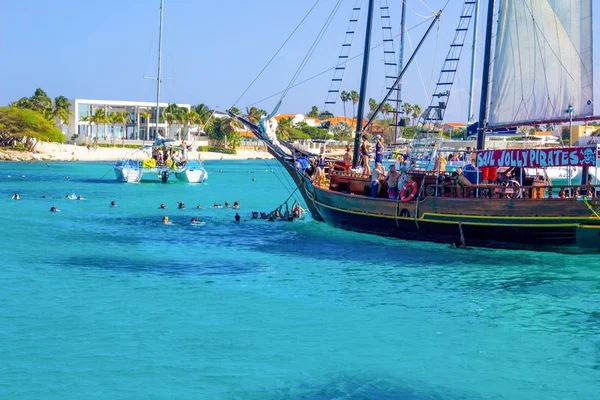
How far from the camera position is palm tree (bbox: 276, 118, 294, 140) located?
16238cm

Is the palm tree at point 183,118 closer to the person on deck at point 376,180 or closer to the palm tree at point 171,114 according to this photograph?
the palm tree at point 171,114

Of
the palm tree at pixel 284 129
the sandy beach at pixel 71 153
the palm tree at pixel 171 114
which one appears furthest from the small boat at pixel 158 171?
the palm tree at pixel 171 114

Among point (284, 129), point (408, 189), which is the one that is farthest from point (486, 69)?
point (284, 129)

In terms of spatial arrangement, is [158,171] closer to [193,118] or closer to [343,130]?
[343,130]

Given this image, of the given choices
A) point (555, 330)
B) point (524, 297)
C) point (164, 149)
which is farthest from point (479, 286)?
point (164, 149)

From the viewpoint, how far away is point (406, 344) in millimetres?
17703

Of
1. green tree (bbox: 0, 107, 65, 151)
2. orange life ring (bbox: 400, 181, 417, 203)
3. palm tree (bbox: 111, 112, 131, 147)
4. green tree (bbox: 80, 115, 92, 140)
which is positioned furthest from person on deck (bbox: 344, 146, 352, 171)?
palm tree (bbox: 111, 112, 131, 147)

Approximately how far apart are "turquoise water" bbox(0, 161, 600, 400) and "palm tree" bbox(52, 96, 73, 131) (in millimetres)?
125067

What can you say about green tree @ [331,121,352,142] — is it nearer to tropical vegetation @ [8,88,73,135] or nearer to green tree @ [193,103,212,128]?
green tree @ [193,103,212,128]

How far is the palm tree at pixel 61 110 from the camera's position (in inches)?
6009

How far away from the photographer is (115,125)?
16725 centimetres

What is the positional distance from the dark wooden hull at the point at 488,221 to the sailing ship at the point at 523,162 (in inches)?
1.3

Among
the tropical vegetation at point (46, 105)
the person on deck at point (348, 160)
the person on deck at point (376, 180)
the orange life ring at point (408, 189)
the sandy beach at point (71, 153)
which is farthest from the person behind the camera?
the tropical vegetation at point (46, 105)

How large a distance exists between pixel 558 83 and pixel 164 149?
55578mm
